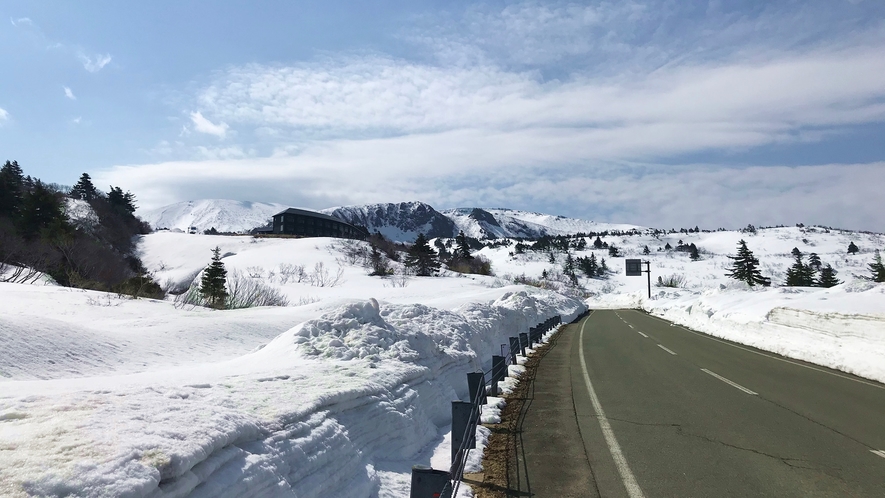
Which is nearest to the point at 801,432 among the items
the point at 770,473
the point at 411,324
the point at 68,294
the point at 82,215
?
the point at 770,473

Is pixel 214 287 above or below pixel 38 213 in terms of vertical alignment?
below

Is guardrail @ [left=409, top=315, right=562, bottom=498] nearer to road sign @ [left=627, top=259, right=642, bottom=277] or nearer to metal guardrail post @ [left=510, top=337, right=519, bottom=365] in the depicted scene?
metal guardrail post @ [left=510, top=337, right=519, bottom=365]

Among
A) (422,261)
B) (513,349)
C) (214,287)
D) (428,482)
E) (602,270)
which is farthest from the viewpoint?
(602,270)

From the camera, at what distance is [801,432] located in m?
7.09

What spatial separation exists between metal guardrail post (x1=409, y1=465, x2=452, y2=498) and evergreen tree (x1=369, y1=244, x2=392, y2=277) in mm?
51345

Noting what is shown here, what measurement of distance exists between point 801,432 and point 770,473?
6.89ft

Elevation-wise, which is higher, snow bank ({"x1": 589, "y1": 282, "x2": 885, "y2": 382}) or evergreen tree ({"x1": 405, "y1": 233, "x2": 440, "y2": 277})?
evergreen tree ({"x1": 405, "y1": 233, "x2": 440, "y2": 277})

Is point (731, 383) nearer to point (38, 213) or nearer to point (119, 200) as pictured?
point (38, 213)

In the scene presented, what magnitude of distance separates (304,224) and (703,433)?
116 m

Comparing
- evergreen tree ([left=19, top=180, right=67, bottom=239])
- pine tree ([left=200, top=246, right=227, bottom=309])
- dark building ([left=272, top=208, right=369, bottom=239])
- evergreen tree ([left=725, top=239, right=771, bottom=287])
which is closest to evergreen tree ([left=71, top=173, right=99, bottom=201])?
dark building ([left=272, top=208, right=369, bottom=239])

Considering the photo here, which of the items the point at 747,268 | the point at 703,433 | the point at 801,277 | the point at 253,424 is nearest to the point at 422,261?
the point at 747,268

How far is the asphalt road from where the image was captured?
17.6 feet

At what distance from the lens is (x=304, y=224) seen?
4619 inches

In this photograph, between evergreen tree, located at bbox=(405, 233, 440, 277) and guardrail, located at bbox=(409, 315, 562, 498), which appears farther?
evergreen tree, located at bbox=(405, 233, 440, 277)
